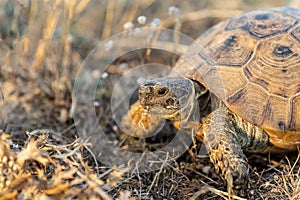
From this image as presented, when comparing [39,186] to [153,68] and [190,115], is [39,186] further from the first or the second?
[153,68]

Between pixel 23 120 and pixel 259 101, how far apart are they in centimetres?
210

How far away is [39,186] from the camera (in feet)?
7.58

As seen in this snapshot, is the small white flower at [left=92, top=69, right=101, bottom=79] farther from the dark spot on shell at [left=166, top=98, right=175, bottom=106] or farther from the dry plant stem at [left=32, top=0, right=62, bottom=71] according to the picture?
the dark spot on shell at [left=166, top=98, right=175, bottom=106]

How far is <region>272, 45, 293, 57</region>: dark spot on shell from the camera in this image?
10.7 ft

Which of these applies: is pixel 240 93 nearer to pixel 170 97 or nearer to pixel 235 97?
pixel 235 97

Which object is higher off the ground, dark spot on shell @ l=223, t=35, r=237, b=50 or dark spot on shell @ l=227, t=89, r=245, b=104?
dark spot on shell @ l=223, t=35, r=237, b=50

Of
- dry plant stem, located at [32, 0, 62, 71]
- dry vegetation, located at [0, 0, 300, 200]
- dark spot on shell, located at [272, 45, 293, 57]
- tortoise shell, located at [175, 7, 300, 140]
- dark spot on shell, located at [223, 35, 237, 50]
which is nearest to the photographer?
dry vegetation, located at [0, 0, 300, 200]

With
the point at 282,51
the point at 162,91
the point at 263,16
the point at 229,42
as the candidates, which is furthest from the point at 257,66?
the point at 162,91

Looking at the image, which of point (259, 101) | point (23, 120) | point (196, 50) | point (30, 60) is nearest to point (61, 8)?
point (30, 60)

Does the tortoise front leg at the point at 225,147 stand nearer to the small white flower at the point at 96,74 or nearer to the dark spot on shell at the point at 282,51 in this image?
the dark spot on shell at the point at 282,51

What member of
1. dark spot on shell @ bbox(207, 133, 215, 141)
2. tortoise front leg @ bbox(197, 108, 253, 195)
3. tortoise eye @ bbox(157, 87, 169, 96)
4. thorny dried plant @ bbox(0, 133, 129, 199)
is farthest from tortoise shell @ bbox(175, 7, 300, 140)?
thorny dried plant @ bbox(0, 133, 129, 199)

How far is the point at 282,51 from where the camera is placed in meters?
3.29

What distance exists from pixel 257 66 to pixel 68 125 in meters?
1.81

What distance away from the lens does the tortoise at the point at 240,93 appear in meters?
2.97
